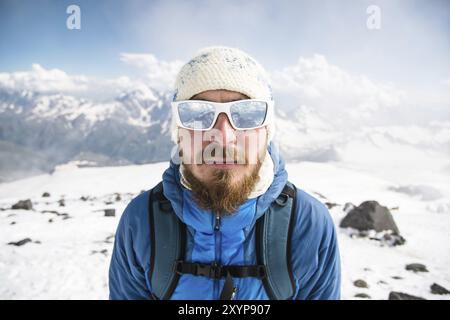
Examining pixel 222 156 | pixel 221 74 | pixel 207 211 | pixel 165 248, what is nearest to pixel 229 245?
pixel 207 211

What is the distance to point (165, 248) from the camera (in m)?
2.39

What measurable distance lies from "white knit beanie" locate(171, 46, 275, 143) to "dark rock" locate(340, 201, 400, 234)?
11955mm

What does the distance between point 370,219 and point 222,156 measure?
12408mm

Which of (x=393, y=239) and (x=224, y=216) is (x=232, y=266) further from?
(x=393, y=239)

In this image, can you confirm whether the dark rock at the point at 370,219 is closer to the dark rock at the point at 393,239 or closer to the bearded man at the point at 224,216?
the dark rock at the point at 393,239

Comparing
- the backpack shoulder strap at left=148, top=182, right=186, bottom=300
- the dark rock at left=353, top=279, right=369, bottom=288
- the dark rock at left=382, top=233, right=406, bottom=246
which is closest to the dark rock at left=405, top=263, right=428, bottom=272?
the dark rock at left=382, top=233, right=406, bottom=246

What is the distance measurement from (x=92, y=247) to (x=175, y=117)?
406 inches

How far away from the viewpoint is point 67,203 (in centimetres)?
2053

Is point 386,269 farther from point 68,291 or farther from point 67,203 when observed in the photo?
point 67,203

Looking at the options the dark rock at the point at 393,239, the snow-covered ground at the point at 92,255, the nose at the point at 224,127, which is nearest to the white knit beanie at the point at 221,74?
the nose at the point at 224,127

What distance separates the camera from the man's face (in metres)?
2.53

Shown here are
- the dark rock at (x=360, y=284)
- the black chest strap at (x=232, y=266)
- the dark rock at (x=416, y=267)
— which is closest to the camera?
the black chest strap at (x=232, y=266)

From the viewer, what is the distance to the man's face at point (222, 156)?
8.30ft

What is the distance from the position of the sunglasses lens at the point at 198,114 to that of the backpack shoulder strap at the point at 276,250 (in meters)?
0.94
